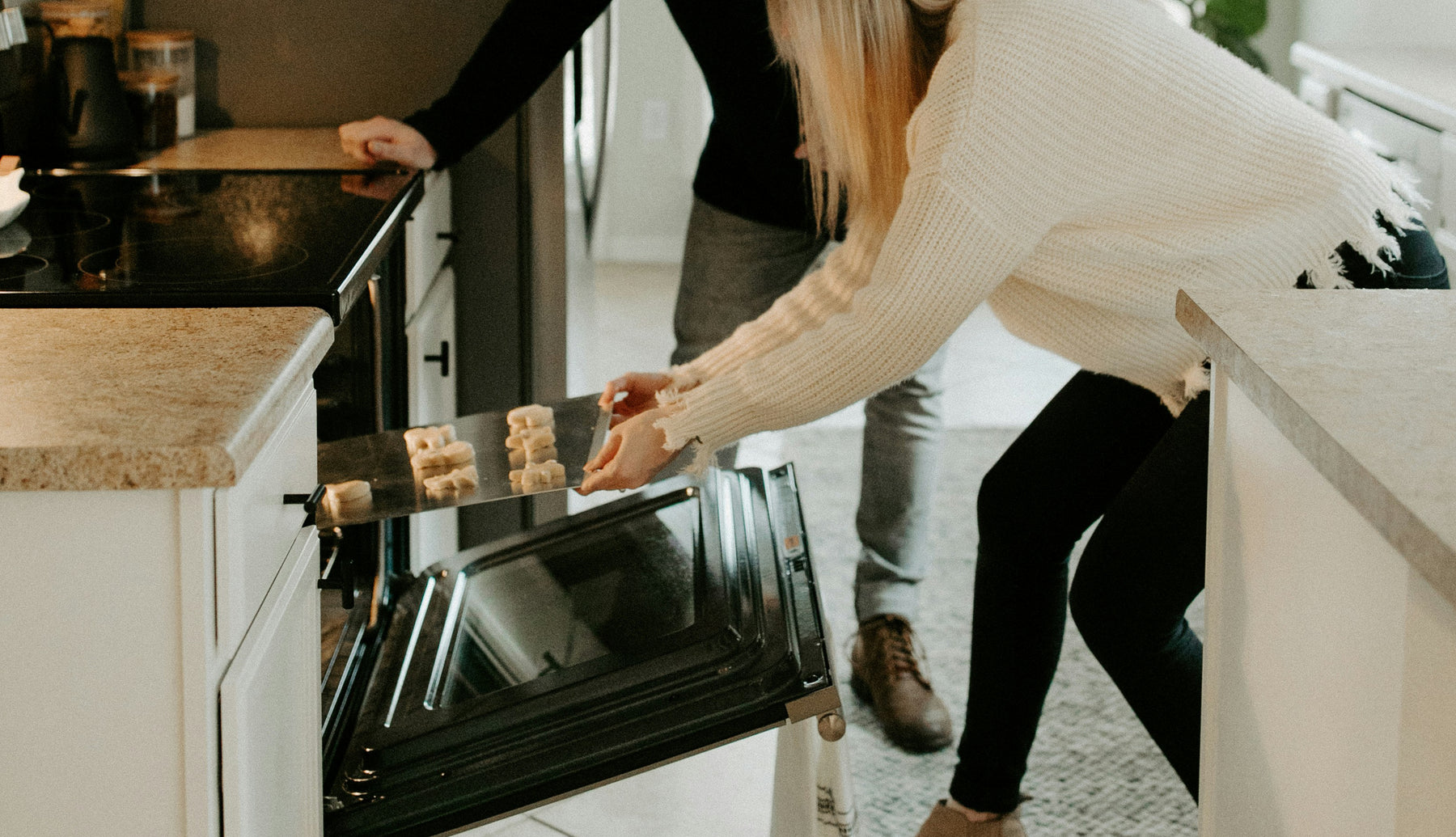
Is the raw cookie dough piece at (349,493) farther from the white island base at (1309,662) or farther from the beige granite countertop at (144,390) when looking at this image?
the white island base at (1309,662)

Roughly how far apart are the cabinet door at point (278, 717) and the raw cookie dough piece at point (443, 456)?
136 mm

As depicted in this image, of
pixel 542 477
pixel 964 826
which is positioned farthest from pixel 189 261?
pixel 964 826

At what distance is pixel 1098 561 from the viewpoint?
4.13ft

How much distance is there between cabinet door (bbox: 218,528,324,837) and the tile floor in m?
A: 0.61

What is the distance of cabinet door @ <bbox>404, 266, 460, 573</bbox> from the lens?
170cm

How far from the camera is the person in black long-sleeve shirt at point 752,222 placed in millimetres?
1756

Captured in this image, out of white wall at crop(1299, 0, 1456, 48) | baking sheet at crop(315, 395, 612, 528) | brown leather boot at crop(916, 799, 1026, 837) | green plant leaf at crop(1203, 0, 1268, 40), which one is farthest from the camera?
green plant leaf at crop(1203, 0, 1268, 40)

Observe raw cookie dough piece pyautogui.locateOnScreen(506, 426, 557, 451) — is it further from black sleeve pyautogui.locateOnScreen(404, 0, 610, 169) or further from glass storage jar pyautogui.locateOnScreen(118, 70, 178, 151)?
glass storage jar pyautogui.locateOnScreen(118, 70, 178, 151)

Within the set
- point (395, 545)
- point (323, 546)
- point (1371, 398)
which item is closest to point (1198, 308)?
point (1371, 398)

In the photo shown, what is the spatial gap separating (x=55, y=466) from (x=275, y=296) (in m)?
0.36

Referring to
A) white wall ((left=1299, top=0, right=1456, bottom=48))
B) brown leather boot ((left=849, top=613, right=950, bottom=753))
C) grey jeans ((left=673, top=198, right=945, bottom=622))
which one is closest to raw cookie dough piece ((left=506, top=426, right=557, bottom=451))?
A: grey jeans ((left=673, top=198, right=945, bottom=622))

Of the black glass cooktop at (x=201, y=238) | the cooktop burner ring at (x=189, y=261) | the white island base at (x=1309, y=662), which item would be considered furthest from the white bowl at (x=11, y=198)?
the white island base at (x=1309, y=662)

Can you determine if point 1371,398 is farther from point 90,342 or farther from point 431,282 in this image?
point 431,282

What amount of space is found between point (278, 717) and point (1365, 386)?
2.31 ft
